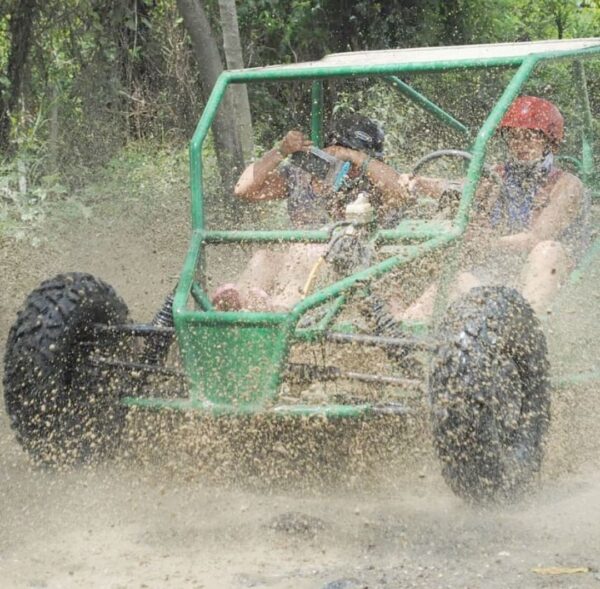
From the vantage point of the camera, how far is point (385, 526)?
4.45 m

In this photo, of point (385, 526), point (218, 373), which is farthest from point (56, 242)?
point (385, 526)

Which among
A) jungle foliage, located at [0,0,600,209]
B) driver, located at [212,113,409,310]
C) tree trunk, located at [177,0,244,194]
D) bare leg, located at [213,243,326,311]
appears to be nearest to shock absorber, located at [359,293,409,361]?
bare leg, located at [213,243,326,311]

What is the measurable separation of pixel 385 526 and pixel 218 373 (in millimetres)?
814

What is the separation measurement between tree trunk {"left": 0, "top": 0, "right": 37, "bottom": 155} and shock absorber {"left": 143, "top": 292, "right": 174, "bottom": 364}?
15.3 ft

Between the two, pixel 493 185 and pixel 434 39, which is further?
pixel 434 39

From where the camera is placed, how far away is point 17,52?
373 inches

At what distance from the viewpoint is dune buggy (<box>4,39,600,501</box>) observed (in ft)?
14.8

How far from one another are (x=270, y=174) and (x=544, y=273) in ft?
4.25

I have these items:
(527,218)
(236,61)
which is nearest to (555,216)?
(527,218)

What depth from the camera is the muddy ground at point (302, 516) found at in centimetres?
402

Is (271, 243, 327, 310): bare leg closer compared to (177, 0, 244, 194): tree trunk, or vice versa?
(271, 243, 327, 310): bare leg

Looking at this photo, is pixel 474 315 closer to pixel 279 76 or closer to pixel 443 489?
pixel 443 489

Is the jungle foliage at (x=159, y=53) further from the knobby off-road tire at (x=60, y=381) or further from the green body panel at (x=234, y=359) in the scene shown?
the green body panel at (x=234, y=359)

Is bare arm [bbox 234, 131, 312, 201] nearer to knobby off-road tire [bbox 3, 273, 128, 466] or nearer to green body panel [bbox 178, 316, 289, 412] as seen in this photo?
knobby off-road tire [bbox 3, 273, 128, 466]
